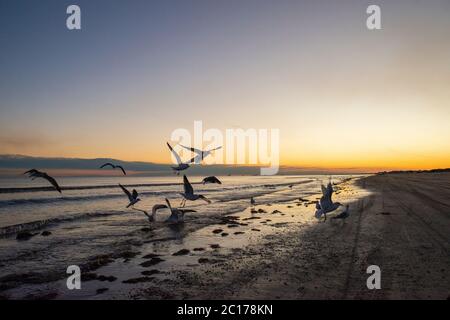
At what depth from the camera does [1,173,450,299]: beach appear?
767cm

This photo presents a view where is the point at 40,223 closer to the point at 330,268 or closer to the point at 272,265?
the point at 272,265

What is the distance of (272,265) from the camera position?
982cm

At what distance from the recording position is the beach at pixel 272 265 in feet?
25.2

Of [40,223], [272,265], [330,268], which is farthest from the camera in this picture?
[40,223]

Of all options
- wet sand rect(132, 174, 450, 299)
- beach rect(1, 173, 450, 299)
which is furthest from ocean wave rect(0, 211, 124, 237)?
wet sand rect(132, 174, 450, 299)

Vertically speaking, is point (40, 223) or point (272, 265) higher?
point (272, 265)

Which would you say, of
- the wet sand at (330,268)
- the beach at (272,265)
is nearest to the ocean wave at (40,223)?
the beach at (272,265)

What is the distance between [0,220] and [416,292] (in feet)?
76.7

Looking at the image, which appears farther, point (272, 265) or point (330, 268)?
point (272, 265)

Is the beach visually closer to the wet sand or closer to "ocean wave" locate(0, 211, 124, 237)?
the wet sand

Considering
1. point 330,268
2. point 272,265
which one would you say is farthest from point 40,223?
point 330,268

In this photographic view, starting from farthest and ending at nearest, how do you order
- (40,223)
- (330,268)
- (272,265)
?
(40,223), (272,265), (330,268)

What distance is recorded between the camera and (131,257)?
1133 cm
